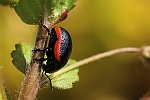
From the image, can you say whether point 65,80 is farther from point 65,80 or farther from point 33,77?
point 33,77

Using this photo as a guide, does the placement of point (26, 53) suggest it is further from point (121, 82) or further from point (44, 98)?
point (121, 82)

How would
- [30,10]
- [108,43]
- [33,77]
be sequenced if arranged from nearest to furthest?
1. [33,77]
2. [30,10]
3. [108,43]

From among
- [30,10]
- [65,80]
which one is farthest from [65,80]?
[30,10]

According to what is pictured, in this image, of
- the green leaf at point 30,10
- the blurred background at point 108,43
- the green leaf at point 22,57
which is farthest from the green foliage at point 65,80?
the blurred background at point 108,43

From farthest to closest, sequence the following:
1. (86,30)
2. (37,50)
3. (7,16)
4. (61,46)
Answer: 1. (86,30)
2. (7,16)
3. (61,46)
4. (37,50)

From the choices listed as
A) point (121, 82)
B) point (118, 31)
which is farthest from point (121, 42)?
point (121, 82)

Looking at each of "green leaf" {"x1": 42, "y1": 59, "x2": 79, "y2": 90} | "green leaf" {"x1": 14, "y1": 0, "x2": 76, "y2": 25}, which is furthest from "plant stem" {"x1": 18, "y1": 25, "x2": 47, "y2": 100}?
"green leaf" {"x1": 42, "y1": 59, "x2": 79, "y2": 90}
